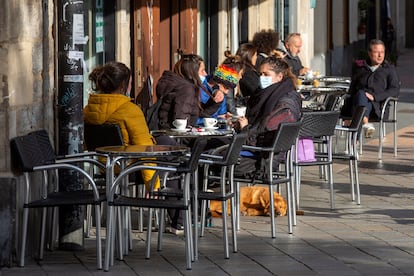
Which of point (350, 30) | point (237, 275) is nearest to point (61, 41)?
point (237, 275)

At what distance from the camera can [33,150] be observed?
9.91 m

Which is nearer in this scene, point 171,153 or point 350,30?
point 171,153

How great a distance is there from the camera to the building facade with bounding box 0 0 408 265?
9.66 metres

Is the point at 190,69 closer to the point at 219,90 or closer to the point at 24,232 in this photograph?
the point at 219,90

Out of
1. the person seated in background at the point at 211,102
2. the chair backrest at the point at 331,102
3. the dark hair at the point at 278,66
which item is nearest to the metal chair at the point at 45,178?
the dark hair at the point at 278,66

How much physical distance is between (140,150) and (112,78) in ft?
3.98

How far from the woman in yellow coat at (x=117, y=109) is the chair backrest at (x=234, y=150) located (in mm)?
714

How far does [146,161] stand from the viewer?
10.1 m

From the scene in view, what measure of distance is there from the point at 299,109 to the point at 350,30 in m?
26.7

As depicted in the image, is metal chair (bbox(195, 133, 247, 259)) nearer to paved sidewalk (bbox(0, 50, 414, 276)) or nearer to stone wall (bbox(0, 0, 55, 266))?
paved sidewalk (bbox(0, 50, 414, 276))

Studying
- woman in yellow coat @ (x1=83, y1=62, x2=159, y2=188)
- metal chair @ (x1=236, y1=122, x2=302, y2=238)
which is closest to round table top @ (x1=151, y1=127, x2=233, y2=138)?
metal chair @ (x1=236, y1=122, x2=302, y2=238)

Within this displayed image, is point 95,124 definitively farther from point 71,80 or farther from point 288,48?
point 288,48

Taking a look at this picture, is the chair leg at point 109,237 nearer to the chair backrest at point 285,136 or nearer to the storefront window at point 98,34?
the chair backrest at point 285,136

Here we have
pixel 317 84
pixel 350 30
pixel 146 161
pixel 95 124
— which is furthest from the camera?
pixel 350 30
